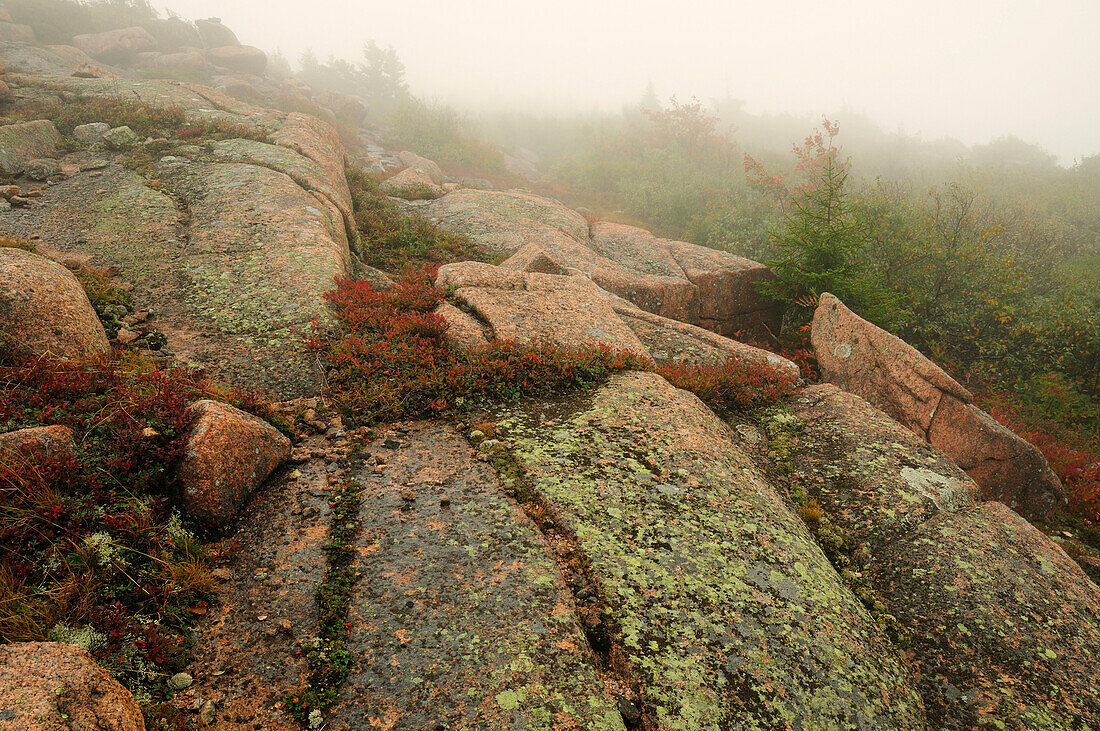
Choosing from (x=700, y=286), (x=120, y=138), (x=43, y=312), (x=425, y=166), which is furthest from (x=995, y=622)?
(x=425, y=166)

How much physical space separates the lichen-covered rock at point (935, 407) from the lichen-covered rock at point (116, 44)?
164 feet

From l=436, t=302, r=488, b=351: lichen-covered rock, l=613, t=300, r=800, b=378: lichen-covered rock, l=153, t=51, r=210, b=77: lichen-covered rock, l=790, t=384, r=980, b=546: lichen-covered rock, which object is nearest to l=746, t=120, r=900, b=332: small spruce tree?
l=613, t=300, r=800, b=378: lichen-covered rock

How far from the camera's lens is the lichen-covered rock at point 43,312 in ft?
18.0

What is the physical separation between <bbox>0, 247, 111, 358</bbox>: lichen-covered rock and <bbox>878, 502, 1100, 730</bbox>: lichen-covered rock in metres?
10.4

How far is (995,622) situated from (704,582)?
3.46 m

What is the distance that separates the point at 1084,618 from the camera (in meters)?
5.54

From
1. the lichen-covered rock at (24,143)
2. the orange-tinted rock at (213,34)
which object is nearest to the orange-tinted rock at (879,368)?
the lichen-covered rock at (24,143)

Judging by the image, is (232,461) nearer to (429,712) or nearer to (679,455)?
(429,712)

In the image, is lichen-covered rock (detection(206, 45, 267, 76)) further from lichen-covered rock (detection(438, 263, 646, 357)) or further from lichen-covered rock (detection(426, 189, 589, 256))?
lichen-covered rock (detection(438, 263, 646, 357))

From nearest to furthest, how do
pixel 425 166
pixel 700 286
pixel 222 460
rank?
pixel 222 460, pixel 700 286, pixel 425 166

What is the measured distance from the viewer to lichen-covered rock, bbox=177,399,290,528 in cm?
465

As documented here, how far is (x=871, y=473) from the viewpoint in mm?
7395

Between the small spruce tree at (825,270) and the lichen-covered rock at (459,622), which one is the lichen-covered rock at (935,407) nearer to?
the small spruce tree at (825,270)

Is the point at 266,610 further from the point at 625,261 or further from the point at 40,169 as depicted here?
the point at 625,261
